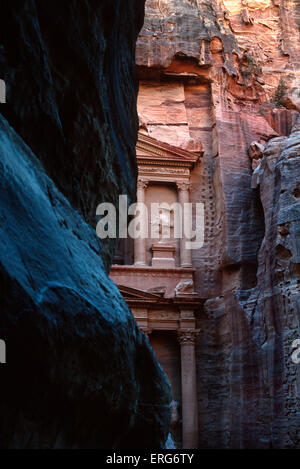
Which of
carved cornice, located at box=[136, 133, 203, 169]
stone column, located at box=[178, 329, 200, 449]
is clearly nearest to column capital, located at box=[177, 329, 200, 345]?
stone column, located at box=[178, 329, 200, 449]

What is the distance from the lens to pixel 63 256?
8.10 ft

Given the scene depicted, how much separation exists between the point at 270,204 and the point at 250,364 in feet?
14.3

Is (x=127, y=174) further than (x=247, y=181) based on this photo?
No

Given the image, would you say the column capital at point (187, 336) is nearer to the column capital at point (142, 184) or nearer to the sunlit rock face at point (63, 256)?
the column capital at point (142, 184)

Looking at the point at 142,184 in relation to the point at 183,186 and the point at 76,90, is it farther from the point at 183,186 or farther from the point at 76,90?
the point at 76,90

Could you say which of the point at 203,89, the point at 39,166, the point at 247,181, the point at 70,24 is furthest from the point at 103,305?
the point at 203,89

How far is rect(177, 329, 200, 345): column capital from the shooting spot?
17.3 metres

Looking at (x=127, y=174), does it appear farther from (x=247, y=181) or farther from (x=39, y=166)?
(x=247, y=181)

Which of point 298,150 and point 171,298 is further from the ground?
point 298,150

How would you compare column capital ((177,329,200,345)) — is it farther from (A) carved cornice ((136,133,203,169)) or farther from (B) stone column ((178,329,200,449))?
(A) carved cornice ((136,133,203,169))

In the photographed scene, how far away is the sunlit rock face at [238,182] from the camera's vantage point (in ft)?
47.5

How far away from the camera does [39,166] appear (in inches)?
112

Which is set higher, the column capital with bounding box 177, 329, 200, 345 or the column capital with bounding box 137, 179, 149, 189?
the column capital with bounding box 137, 179, 149, 189

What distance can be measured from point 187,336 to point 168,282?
1.88 metres
